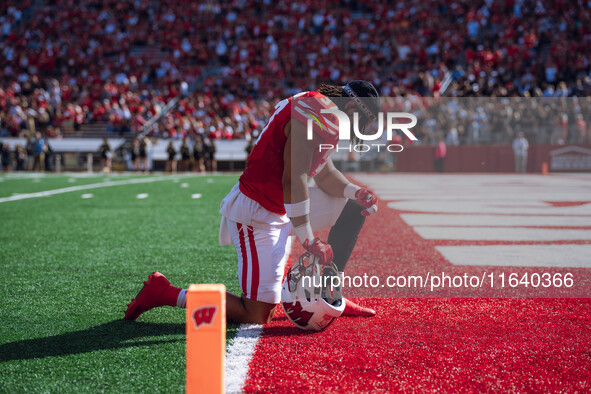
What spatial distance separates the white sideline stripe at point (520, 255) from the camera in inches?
195

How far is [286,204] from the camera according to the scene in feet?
9.91

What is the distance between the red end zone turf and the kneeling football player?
28 centimetres

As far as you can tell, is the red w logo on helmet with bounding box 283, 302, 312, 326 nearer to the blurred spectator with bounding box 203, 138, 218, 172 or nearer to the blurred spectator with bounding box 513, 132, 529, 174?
the blurred spectator with bounding box 513, 132, 529, 174

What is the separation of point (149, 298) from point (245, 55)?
83.0 ft

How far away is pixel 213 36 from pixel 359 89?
27074mm

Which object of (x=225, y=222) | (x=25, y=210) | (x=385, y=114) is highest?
(x=385, y=114)

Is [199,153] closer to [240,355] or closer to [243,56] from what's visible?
[243,56]

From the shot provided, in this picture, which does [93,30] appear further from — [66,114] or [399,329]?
[399,329]

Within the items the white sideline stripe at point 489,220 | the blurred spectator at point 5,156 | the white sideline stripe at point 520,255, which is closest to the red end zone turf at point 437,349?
the white sideline stripe at point 520,255

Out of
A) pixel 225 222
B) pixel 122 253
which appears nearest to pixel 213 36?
pixel 122 253

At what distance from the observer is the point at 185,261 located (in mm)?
5113

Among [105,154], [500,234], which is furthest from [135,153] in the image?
[500,234]

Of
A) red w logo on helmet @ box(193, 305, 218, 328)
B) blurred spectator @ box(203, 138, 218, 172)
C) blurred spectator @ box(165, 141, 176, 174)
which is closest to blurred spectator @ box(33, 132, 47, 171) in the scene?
blurred spectator @ box(165, 141, 176, 174)

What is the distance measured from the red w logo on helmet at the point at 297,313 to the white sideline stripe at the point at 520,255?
2.15m
